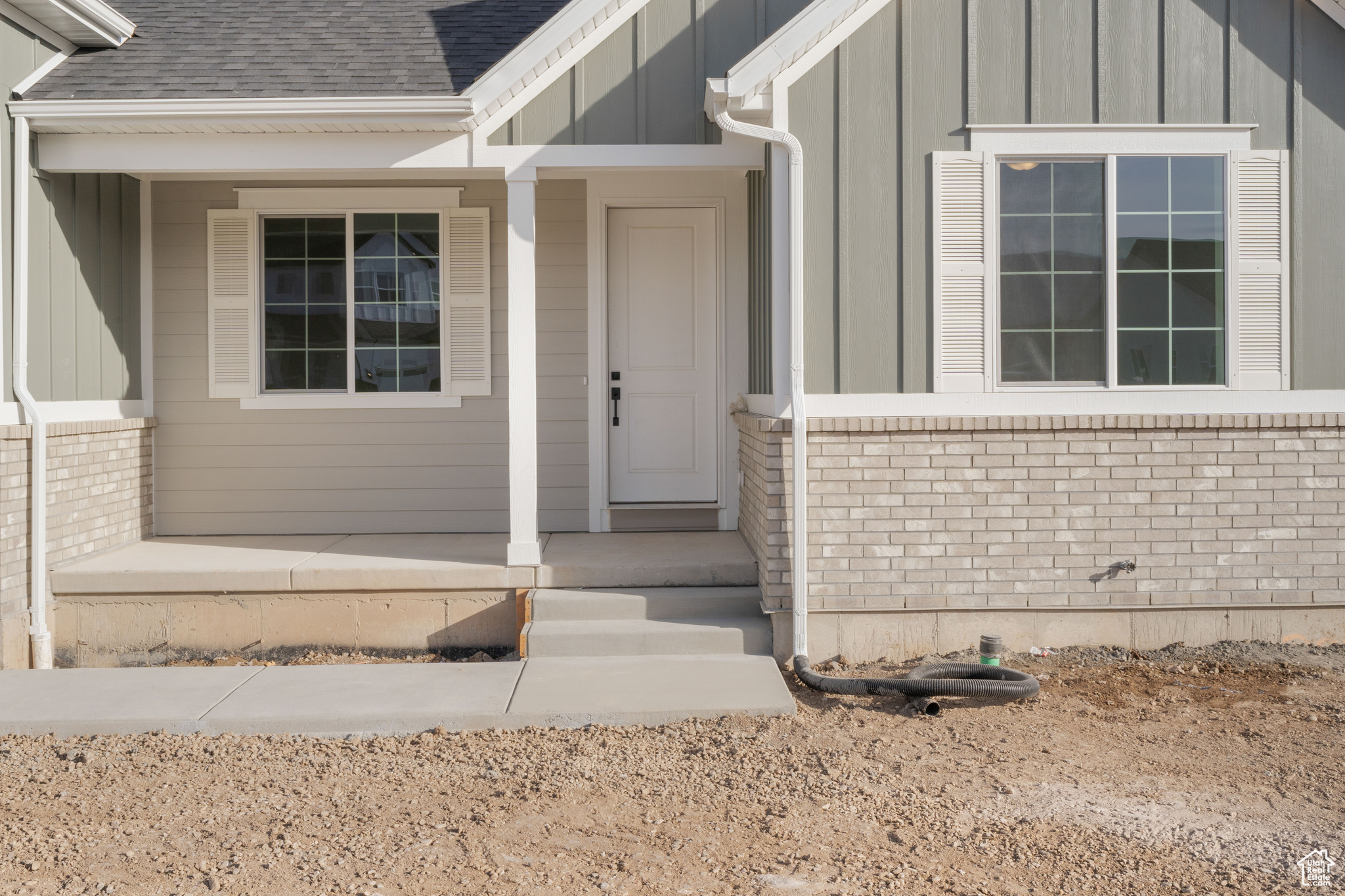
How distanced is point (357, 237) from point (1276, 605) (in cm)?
632

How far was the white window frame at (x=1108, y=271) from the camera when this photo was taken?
541cm

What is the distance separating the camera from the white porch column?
589 centimetres

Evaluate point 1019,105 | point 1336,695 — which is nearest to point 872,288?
point 1019,105

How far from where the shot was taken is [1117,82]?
5395 mm

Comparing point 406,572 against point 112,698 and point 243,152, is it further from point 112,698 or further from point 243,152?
point 243,152

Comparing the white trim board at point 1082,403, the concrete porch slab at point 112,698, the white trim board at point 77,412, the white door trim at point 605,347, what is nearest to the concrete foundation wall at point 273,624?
the concrete porch slab at point 112,698

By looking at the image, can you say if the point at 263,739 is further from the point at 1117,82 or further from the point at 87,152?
the point at 1117,82

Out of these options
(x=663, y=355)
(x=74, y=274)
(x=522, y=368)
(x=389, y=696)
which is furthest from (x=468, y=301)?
(x=389, y=696)

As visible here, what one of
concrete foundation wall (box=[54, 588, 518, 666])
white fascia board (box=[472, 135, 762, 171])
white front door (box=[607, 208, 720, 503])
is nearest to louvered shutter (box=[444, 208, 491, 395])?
white front door (box=[607, 208, 720, 503])

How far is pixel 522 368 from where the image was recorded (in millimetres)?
5957

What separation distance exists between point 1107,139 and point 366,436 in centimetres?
518

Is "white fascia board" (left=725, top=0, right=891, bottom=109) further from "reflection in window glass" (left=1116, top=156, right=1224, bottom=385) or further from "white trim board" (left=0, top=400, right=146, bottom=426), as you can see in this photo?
"white trim board" (left=0, top=400, right=146, bottom=426)

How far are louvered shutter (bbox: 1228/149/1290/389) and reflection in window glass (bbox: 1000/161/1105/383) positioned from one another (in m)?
0.71

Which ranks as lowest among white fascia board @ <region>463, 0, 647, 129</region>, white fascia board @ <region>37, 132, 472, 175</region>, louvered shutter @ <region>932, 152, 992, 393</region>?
louvered shutter @ <region>932, 152, 992, 393</region>
